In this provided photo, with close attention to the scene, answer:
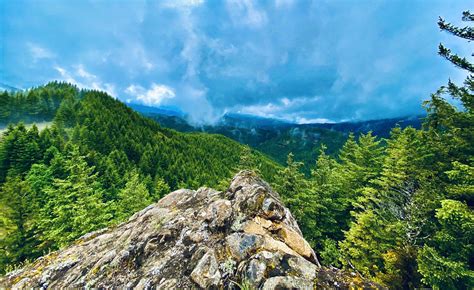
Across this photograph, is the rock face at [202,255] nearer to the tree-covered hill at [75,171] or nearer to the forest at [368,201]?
the forest at [368,201]

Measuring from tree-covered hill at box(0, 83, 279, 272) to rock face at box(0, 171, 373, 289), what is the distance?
10.4 m

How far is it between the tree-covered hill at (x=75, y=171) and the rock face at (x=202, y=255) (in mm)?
10373

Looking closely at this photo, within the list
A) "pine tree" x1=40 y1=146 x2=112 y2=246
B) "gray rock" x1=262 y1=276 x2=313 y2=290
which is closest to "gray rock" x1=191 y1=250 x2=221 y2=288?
"gray rock" x1=262 y1=276 x2=313 y2=290

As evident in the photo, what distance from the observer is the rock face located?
5693mm

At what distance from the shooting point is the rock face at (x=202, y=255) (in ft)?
18.7

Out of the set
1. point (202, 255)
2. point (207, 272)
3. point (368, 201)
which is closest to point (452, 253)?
point (368, 201)

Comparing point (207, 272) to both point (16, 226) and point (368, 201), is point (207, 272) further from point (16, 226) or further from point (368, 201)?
point (16, 226)

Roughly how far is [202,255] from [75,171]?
27959 millimetres

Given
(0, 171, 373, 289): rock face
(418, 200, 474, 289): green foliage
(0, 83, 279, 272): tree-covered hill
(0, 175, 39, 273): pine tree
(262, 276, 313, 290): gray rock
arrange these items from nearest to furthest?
(262, 276, 313, 290): gray rock, (0, 171, 373, 289): rock face, (418, 200, 474, 289): green foliage, (0, 175, 39, 273): pine tree, (0, 83, 279, 272): tree-covered hill

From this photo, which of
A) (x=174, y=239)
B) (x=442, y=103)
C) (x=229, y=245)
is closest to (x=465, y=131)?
(x=442, y=103)

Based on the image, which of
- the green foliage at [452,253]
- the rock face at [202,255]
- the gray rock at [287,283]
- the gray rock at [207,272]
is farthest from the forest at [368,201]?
the gray rock at [207,272]

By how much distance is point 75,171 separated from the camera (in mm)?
26469

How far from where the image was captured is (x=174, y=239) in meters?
8.40

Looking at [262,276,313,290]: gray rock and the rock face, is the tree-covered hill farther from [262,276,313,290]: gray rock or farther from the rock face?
[262,276,313,290]: gray rock
